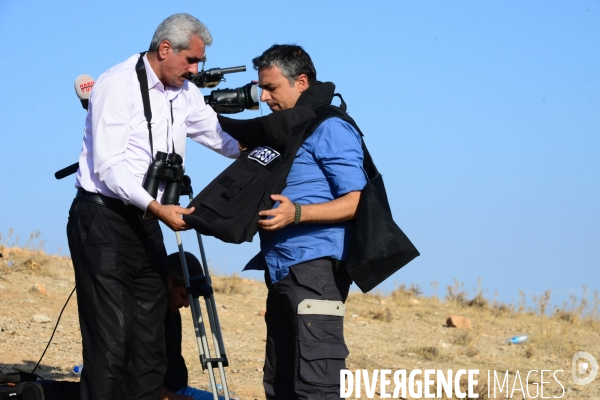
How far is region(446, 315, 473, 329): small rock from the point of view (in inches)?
449

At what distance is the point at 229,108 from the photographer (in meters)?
5.01

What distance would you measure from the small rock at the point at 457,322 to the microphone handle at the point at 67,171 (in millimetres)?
7762

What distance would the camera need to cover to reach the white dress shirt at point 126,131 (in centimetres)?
418

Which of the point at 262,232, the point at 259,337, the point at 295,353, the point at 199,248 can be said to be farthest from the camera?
the point at 259,337

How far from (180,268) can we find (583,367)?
5832 millimetres

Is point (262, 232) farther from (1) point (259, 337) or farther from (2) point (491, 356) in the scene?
(2) point (491, 356)

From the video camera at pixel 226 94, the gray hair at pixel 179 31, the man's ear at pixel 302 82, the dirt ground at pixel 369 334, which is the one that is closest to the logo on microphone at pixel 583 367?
the dirt ground at pixel 369 334

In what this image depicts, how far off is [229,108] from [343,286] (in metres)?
1.39

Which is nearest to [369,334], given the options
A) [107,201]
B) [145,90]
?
[107,201]

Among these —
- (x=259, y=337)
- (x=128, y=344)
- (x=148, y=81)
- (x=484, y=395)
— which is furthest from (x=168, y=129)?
(x=259, y=337)

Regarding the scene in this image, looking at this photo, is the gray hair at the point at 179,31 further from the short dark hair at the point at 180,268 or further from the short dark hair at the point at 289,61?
the short dark hair at the point at 180,268

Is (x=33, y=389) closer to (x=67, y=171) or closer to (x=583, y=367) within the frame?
(x=67, y=171)

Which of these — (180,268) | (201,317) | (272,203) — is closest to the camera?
(272,203)

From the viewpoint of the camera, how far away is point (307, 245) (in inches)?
165
